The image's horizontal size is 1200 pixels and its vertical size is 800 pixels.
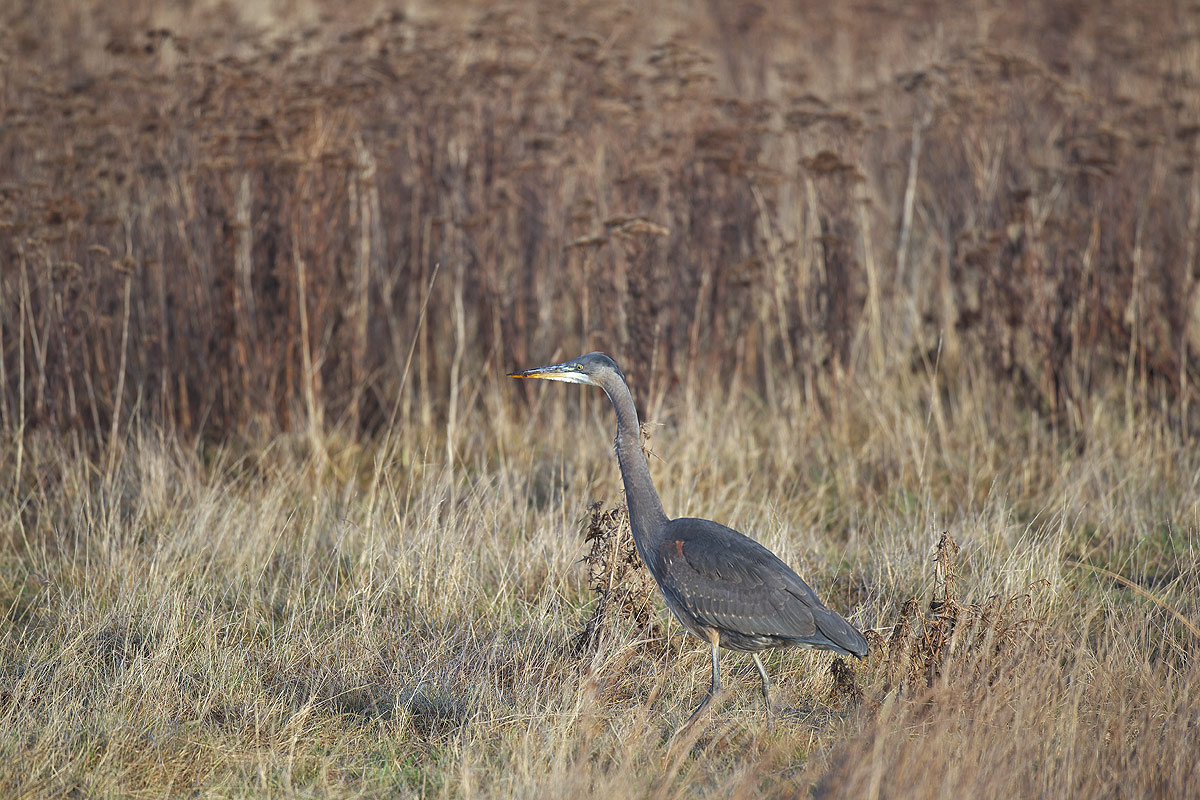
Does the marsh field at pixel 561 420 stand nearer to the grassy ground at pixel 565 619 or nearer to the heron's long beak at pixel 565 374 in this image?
the grassy ground at pixel 565 619

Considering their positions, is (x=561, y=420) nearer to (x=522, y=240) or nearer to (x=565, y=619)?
(x=522, y=240)

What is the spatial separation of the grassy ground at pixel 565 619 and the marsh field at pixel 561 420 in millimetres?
26

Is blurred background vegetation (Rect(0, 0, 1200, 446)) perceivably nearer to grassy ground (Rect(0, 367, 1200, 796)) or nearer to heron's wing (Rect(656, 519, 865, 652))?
grassy ground (Rect(0, 367, 1200, 796))

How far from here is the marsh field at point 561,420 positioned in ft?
12.4

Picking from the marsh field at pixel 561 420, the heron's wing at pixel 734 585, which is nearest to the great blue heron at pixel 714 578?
the heron's wing at pixel 734 585

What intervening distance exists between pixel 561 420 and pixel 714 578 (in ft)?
8.64

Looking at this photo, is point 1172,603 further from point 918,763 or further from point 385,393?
point 385,393

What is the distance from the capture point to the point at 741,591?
12.9ft

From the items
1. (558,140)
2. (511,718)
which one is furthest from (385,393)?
(511,718)

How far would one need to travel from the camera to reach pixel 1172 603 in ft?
15.5

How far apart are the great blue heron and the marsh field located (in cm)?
23

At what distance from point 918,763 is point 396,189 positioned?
551 centimetres

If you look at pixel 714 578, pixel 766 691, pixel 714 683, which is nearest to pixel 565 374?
pixel 714 578

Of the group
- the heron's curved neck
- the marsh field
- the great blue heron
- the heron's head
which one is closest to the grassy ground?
the marsh field
